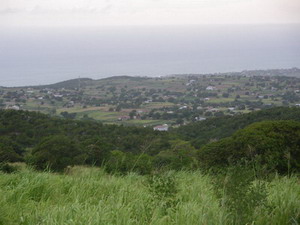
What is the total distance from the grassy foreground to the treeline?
0.41 metres

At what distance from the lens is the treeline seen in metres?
6.01

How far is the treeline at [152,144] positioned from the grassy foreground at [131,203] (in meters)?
0.41

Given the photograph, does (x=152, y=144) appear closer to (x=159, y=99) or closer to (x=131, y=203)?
(x=131, y=203)

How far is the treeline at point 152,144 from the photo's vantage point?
601cm

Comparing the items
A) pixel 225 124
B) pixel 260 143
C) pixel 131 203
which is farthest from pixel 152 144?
pixel 225 124

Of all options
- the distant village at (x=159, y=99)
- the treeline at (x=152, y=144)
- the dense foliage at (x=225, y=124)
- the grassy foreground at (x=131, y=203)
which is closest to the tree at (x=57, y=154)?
the treeline at (x=152, y=144)

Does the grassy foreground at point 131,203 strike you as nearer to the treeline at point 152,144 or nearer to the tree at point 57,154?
the treeline at point 152,144

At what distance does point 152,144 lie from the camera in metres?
9.48

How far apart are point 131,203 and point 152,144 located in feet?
21.7

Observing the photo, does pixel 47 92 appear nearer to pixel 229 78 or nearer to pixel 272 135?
pixel 229 78

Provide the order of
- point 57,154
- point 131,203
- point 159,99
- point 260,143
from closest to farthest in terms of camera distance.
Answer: point 131,203
point 260,143
point 57,154
point 159,99

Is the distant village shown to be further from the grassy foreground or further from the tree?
the grassy foreground

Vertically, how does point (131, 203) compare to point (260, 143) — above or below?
above

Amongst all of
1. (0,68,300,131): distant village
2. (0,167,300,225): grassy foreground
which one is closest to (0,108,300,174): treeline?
(0,167,300,225): grassy foreground
